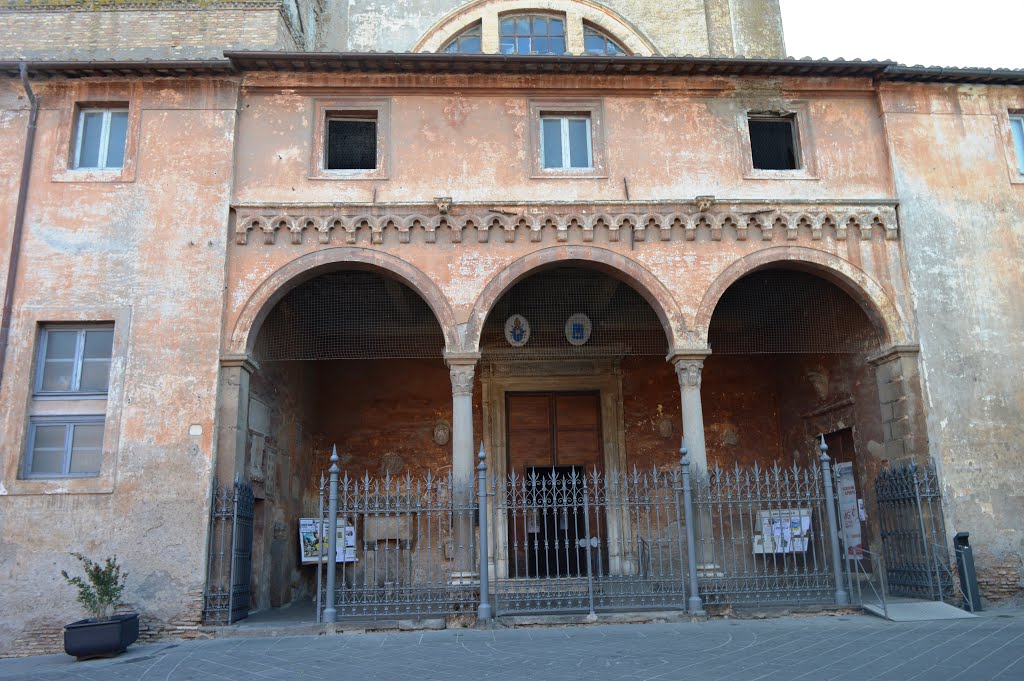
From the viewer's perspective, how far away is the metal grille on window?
1262 cm

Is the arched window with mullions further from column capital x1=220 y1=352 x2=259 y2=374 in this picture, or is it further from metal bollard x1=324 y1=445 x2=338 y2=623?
metal bollard x1=324 y1=445 x2=338 y2=623

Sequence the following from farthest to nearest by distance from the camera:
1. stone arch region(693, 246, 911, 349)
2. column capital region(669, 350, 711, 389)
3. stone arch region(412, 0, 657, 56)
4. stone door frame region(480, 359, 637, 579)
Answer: stone arch region(412, 0, 657, 56) < stone door frame region(480, 359, 637, 579) < stone arch region(693, 246, 911, 349) < column capital region(669, 350, 711, 389)

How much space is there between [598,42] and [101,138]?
961 centimetres

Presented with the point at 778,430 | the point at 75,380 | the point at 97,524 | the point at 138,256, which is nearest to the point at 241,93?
the point at 138,256

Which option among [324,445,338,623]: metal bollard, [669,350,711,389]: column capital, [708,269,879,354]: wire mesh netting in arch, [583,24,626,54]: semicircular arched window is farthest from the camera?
[583,24,626,54]: semicircular arched window

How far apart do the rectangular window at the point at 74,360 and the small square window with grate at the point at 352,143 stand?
401 centimetres

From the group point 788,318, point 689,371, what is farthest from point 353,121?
point 788,318

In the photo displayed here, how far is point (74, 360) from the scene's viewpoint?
11367 mm

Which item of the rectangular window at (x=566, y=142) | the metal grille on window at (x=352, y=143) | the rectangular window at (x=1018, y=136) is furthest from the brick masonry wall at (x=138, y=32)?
the rectangular window at (x=1018, y=136)

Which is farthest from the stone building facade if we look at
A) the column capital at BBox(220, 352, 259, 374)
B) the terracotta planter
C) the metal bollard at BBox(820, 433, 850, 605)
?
the metal bollard at BBox(820, 433, 850, 605)

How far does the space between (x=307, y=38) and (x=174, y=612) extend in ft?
33.2

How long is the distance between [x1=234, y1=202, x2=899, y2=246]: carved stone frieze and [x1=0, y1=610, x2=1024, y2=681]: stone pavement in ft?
17.3

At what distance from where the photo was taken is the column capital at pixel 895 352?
11875mm

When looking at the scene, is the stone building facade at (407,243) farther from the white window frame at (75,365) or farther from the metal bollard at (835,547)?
the metal bollard at (835,547)
